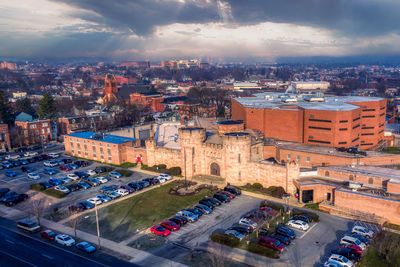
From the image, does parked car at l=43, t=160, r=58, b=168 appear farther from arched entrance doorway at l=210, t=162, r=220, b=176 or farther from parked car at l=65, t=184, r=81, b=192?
arched entrance doorway at l=210, t=162, r=220, b=176

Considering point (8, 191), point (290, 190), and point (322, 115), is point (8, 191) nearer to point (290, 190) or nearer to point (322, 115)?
point (290, 190)

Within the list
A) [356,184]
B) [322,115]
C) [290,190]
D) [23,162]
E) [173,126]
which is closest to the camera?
[356,184]

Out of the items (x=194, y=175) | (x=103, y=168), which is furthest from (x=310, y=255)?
(x=103, y=168)

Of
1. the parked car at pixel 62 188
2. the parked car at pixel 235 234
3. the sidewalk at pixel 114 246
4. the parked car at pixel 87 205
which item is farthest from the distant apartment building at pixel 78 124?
the parked car at pixel 235 234

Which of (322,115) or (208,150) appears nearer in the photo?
(208,150)

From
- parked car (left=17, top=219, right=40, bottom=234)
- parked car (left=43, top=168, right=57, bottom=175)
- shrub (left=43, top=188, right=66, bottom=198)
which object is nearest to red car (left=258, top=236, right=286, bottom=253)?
parked car (left=17, top=219, right=40, bottom=234)

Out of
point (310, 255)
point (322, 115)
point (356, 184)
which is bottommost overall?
point (310, 255)
